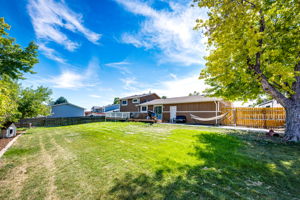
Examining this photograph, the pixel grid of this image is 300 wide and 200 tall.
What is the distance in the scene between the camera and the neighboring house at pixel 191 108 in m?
12.8

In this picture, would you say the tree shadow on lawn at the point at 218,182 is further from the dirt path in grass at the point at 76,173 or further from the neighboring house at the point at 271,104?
the neighboring house at the point at 271,104

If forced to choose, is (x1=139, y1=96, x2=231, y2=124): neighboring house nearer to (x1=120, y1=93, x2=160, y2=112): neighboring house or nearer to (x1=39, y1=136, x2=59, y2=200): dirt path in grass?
(x1=120, y1=93, x2=160, y2=112): neighboring house

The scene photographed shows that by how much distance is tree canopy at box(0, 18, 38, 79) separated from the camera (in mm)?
4418

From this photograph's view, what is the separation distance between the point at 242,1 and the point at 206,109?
10161 mm

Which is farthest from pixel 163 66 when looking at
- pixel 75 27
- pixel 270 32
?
pixel 270 32

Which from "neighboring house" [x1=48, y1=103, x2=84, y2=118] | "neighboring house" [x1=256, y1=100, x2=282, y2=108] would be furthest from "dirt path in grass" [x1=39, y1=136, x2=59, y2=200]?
"neighboring house" [x1=48, y1=103, x2=84, y2=118]

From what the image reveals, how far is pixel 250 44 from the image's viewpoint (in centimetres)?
479

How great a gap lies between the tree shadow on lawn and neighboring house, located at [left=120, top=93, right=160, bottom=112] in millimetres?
19868

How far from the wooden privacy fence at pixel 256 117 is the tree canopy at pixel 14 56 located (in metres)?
14.4

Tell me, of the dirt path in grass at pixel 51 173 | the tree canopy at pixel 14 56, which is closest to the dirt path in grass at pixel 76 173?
the dirt path in grass at pixel 51 173

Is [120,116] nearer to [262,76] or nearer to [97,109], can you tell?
[262,76]

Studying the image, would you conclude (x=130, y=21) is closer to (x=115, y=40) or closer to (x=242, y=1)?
(x=115, y=40)

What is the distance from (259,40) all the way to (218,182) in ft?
21.4

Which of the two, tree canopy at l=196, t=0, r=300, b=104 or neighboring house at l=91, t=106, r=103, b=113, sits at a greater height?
tree canopy at l=196, t=0, r=300, b=104
